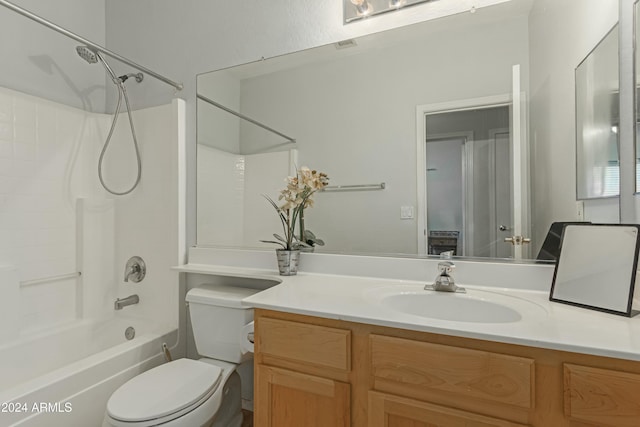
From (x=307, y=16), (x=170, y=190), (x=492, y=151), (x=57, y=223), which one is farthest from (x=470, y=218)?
(x=57, y=223)

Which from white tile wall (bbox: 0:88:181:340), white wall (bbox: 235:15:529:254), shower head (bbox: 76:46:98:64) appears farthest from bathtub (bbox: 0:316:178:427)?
shower head (bbox: 76:46:98:64)

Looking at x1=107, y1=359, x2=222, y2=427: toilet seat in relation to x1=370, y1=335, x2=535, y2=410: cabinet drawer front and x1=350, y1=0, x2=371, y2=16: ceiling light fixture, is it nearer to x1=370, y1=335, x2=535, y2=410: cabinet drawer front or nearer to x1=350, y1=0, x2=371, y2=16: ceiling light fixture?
x1=370, y1=335, x2=535, y2=410: cabinet drawer front

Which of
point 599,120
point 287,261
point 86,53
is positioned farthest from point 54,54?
point 599,120

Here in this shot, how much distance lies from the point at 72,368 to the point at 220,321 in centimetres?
59

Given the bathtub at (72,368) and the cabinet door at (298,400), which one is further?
the bathtub at (72,368)

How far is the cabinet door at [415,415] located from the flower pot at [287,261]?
2.29 feet

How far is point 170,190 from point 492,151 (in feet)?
5.58

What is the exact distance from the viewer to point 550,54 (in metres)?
Result: 1.25

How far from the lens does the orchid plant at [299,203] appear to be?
1.51 metres

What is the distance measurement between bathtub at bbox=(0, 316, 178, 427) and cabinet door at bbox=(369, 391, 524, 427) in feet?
3.89

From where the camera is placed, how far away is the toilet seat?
109cm

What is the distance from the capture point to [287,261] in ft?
Result: 4.93

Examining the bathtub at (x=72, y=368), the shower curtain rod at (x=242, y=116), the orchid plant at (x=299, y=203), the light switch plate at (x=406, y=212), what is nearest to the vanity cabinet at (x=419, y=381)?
the orchid plant at (x=299, y=203)

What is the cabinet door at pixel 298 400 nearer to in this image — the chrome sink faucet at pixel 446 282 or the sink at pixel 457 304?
the sink at pixel 457 304
